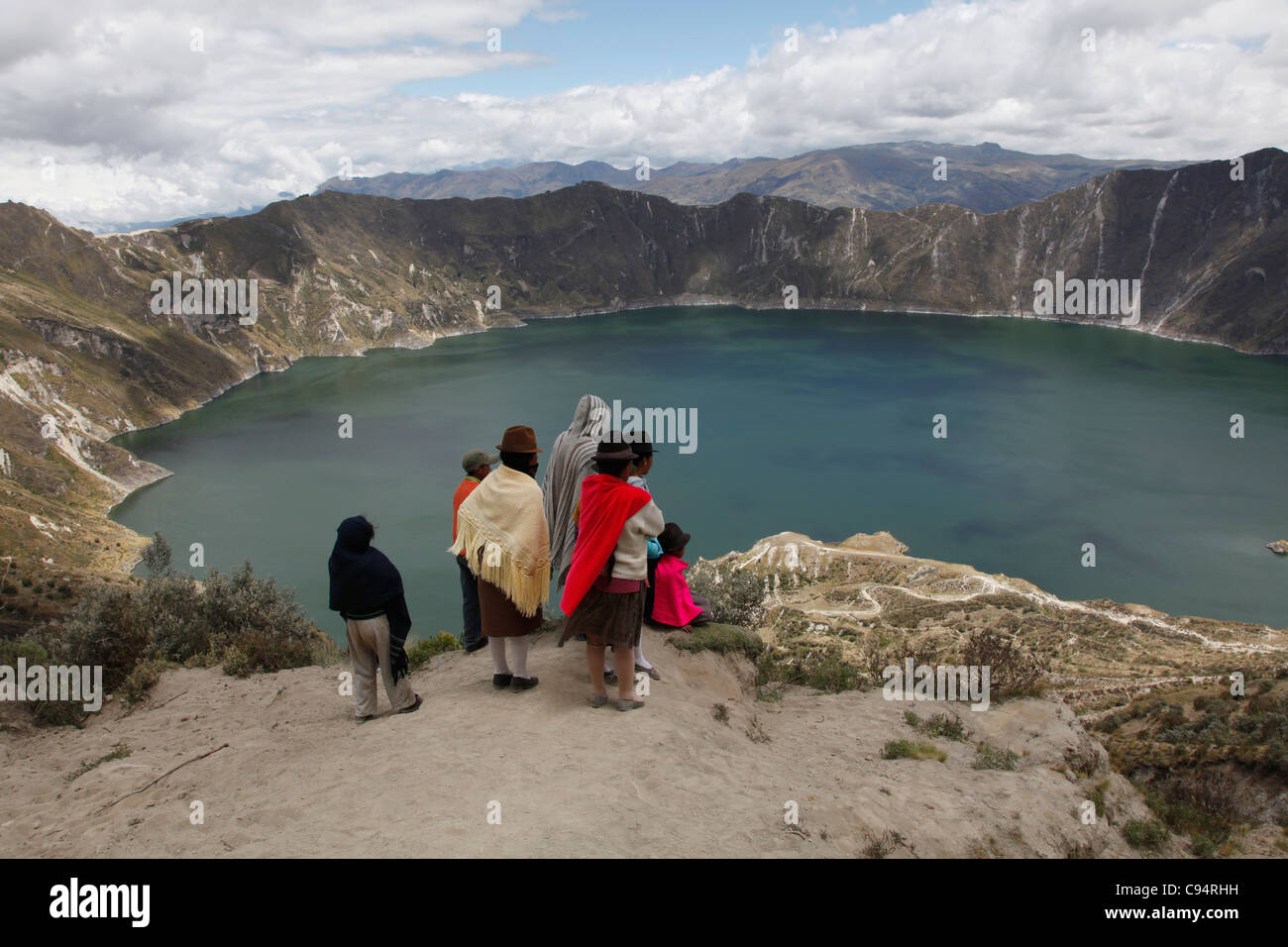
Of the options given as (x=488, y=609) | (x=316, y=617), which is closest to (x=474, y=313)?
(x=316, y=617)

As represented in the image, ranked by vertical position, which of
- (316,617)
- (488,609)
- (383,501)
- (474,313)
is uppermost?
(474,313)

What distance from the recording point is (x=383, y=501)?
5153 cm

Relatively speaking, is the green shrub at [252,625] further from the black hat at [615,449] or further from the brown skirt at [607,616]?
the black hat at [615,449]

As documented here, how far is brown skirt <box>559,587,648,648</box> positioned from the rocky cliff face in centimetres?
4083

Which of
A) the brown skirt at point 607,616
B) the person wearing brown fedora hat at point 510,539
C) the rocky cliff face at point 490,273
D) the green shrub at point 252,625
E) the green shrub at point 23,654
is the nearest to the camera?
the brown skirt at point 607,616

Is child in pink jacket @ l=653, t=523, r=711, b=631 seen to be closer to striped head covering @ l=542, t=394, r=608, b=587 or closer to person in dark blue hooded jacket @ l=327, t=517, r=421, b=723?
striped head covering @ l=542, t=394, r=608, b=587

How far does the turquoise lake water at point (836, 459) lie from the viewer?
4241cm

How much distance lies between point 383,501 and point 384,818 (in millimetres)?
49995

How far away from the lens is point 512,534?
6215 mm

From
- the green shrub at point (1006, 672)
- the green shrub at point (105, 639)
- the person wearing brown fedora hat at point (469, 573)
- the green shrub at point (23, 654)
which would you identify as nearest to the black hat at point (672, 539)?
the person wearing brown fedora hat at point (469, 573)

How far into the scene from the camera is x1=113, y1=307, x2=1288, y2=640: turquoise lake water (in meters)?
42.4

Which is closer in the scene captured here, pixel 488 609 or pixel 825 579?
pixel 488 609

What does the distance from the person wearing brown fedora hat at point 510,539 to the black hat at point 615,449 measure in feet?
2.23

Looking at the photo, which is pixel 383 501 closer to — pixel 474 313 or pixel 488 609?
pixel 488 609
